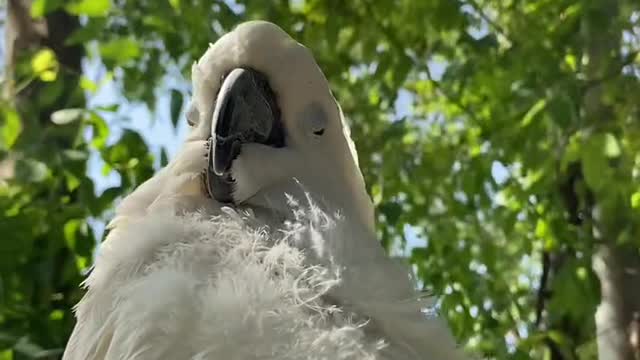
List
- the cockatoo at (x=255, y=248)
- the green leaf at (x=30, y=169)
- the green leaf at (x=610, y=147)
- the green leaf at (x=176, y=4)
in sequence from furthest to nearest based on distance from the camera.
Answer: the green leaf at (x=176, y=4)
the green leaf at (x=610, y=147)
the green leaf at (x=30, y=169)
the cockatoo at (x=255, y=248)

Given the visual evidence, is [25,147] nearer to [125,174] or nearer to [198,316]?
[125,174]

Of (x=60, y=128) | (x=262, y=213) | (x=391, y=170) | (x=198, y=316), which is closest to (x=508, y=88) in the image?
(x=391, y=170)

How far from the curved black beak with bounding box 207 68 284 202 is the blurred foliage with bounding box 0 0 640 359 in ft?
1.40

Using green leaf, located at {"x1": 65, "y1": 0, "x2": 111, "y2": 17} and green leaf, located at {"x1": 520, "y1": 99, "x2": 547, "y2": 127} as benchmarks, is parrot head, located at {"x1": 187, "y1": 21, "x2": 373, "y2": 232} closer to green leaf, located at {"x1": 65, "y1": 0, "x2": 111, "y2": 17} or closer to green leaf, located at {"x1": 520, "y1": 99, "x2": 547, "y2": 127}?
green leaf, located at {"x1": 65, "y1": 0, "x2": 111, "y2": 17}

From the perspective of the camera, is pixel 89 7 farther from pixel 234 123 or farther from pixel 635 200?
pixel 635 200

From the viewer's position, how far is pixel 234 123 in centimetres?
59

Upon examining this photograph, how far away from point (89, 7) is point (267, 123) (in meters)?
0.49

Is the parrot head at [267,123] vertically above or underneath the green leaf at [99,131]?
above

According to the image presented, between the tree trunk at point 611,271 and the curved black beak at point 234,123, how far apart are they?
743 mm

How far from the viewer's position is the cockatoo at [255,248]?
1.70 feet

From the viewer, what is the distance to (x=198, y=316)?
20.5 inches

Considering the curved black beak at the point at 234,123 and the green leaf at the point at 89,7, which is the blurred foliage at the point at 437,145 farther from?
the curved black beak at the point at 234,123

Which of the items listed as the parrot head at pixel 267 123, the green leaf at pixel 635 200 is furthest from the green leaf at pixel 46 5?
the green leaf at pixel 635 200

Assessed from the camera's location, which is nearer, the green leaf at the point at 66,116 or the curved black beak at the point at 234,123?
the curved black beak at the point at 234,123
